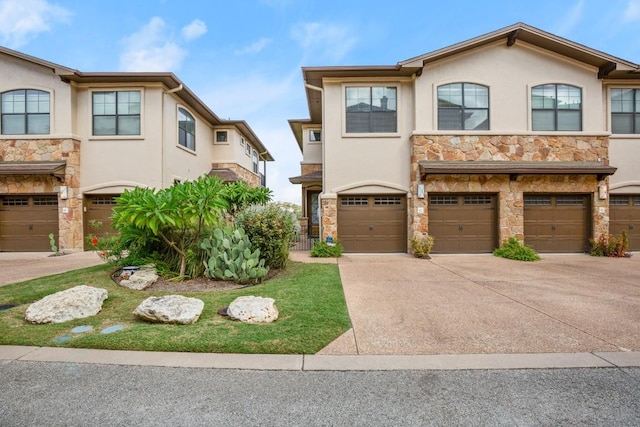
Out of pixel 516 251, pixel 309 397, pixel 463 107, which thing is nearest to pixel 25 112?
pixel 309 397

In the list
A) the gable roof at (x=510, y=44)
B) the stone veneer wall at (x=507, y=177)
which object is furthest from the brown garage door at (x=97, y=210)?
the stone veneer wall at (x=507, y=177)

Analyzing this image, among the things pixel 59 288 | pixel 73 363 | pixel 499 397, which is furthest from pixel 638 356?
pixel 59 288

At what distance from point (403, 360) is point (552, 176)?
38.2 feet

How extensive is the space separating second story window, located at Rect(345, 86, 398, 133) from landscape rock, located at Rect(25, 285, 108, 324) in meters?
9.72

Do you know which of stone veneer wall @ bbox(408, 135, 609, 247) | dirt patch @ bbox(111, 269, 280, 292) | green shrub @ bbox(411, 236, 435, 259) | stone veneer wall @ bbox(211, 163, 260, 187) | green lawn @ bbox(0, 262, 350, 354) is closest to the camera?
green lawn @ bbox(0, 262, 350, 354)

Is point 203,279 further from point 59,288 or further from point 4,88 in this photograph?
point 4,88

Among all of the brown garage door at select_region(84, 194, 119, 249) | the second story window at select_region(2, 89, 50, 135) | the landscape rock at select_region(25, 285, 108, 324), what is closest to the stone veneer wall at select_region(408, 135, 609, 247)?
the landscape rock at select_region(25, 285, 108, 324)

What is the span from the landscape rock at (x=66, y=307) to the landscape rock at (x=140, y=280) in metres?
1.35

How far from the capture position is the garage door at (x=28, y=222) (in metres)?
13.1

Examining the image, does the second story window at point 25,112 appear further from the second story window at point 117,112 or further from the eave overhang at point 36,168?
the second story window at point 117,112

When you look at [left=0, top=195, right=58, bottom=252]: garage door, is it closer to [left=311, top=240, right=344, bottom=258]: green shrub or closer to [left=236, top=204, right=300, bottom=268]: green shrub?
[left=236, top=204, right=300, bottom=268]: green shrub

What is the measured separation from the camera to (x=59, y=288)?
21.2 feet

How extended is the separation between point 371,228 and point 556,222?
6950 mm

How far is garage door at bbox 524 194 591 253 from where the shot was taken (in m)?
12.4
